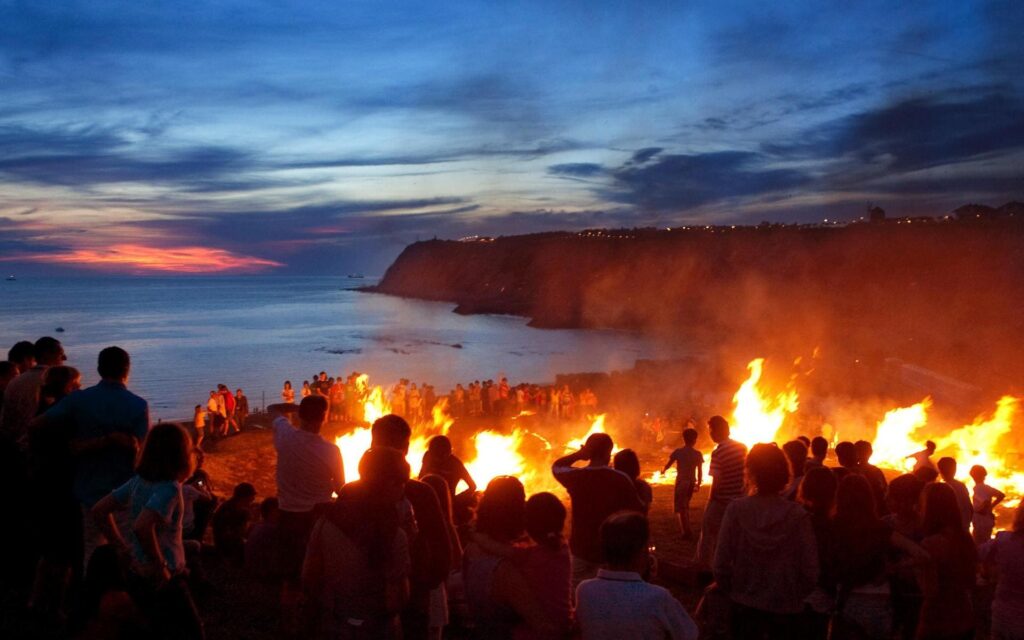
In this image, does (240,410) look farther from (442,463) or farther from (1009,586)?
(1009,586)

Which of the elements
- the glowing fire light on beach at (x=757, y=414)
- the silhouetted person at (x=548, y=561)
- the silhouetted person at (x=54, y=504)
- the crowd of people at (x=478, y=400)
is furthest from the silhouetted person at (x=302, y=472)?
the crowd of people at (x=478, y=400)

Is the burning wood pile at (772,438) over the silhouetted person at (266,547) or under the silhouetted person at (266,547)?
under

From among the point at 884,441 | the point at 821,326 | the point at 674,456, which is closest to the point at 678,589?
the point at 674,456

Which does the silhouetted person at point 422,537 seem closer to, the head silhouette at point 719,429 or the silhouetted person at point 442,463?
the silhouetted person at point 442,463

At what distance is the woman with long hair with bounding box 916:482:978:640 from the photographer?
4777 mm

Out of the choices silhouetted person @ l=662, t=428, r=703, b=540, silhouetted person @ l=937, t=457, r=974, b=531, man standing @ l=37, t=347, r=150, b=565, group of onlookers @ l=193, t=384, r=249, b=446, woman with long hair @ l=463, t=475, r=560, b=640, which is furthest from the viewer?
group of onlookers @ l=193, t=384, r=249, b=446

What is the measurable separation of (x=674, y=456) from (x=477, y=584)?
7274 millimetres

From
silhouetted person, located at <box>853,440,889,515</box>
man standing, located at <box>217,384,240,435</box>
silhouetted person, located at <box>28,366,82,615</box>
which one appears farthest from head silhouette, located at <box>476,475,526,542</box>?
man standing, located at <box>217,384,240,435</box>

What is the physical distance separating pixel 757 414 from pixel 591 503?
16988mm

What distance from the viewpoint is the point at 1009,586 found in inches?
195

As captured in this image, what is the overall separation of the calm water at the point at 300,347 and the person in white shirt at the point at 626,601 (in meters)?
39.7

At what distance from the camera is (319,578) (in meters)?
4.14

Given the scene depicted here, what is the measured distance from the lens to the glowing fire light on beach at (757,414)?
20375 mm

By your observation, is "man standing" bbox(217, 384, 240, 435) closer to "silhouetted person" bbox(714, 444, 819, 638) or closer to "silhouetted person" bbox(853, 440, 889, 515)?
"silhouetted person" bbox(853, 440, 889, 515)
